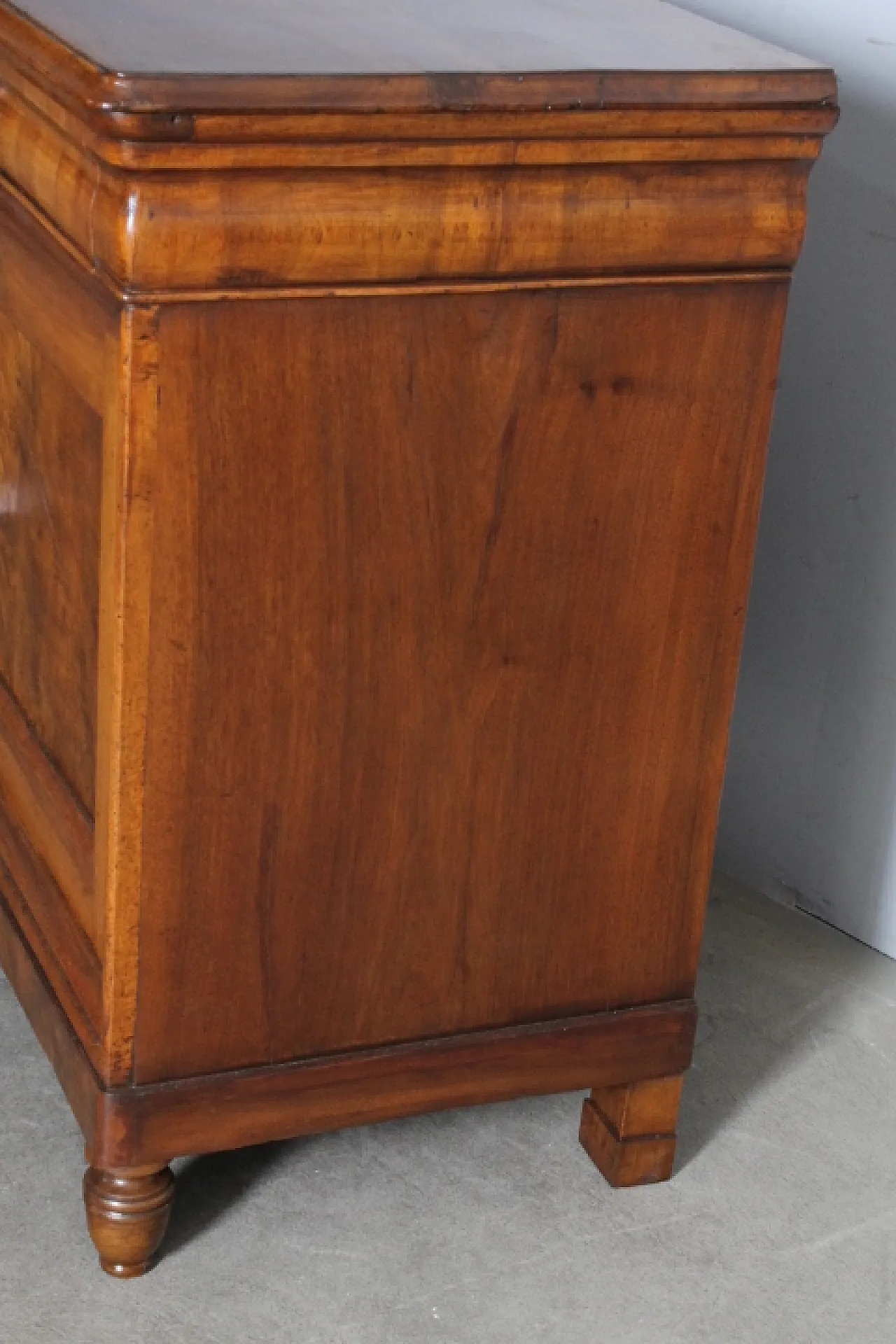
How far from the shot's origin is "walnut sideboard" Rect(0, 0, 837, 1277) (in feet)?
3.67

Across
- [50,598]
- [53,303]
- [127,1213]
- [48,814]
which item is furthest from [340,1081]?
[53,303]

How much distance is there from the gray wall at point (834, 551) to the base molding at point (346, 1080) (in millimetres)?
477

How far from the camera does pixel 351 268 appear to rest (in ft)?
3.73

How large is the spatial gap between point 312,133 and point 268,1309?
2.58ft

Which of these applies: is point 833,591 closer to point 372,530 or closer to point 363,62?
point 372,530

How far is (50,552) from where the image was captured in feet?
4.51

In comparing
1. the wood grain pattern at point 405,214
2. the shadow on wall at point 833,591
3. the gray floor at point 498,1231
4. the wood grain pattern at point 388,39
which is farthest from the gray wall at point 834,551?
the wood grain pattern at point 405,214

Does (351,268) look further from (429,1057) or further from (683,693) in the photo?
(429,1057)

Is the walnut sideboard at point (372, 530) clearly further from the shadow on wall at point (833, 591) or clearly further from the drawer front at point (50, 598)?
the shadow on wall at point (833, 591)

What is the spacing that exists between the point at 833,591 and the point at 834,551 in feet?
0.12

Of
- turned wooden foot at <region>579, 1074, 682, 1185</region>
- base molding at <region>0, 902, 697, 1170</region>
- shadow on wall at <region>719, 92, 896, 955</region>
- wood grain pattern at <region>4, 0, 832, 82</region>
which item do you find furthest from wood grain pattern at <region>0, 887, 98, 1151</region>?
shadow on wall at <region>719, 92, 896, 955</region>

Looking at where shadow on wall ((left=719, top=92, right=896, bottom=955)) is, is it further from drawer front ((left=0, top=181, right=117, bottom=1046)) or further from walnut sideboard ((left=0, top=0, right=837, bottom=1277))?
drawer front ((left=0, top=181, right=117, bottom=1046))

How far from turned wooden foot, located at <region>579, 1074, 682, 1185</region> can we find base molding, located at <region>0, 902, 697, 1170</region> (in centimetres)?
1

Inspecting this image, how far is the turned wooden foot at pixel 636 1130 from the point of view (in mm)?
1493
